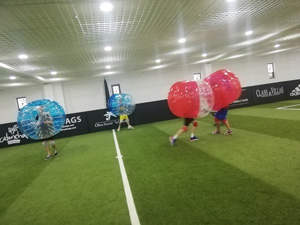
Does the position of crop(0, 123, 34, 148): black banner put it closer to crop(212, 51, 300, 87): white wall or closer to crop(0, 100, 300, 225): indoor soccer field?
crop(0, 100, 300, 225): indoor soccer field

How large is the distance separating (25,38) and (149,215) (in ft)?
19.5

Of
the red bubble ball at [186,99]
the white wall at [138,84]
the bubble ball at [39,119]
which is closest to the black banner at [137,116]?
the white wall at [138,84]

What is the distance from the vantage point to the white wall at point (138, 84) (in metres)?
16.1

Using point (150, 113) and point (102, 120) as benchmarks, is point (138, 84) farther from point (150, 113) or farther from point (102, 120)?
point (102, 120)

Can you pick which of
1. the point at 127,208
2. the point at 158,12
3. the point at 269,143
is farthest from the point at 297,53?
the point at 127,208

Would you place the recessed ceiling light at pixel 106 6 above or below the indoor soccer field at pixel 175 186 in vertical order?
above

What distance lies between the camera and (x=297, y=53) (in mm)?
19484

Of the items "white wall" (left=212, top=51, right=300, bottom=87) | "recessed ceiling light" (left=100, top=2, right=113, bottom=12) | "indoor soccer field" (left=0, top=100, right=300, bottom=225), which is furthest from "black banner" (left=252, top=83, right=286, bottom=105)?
"recessed ceiling light" (left=100, top=2, right=113, bottom=12)

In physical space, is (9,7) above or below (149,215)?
above

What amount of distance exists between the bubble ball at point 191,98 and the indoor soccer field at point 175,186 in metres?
1.18

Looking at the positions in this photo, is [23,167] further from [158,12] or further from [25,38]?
[158,12]

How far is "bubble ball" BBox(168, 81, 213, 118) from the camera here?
5.43 m

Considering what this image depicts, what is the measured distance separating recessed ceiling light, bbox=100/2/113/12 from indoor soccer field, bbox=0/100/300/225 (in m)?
3.85

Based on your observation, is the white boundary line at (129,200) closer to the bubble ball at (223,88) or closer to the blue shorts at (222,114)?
the bubble ball at (223,88)
